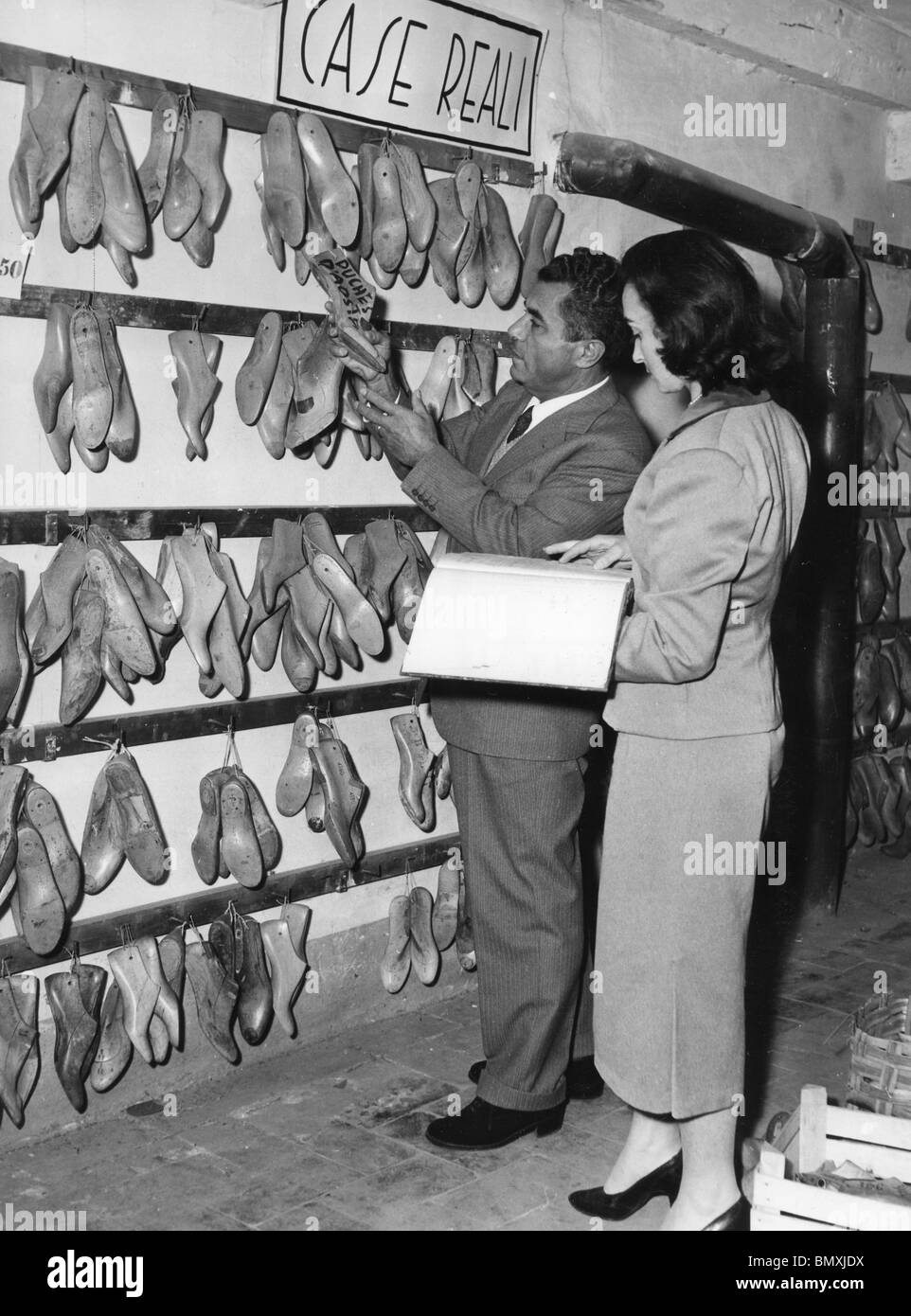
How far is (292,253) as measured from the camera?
302cm

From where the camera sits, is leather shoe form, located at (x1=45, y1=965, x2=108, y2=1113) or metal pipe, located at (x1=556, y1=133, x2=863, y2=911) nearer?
leather shoe form, located at (x1=45, y1=965, x2=108, y2=1113)

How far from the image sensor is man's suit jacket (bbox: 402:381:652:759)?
254 cm

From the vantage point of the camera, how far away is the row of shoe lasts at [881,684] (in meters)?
4.66

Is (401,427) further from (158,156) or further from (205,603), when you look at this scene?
(158,156)

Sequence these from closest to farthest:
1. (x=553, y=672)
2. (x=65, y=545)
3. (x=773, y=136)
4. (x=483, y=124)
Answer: (x=553, y=672) < (x=65, y=545) < (x=483, y=124) < (x=773, y=136)

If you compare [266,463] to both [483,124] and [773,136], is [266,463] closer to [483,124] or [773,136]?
[483,124]

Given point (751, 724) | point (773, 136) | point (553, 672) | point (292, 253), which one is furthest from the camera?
point (773, 136)

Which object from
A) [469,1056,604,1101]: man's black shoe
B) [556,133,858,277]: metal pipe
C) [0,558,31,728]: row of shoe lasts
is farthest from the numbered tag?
[469,1056,604,1101]: man's black shoe

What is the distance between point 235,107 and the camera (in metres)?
2.82

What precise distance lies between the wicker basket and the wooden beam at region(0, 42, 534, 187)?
2043 millimetres

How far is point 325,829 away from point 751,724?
4.16 feet

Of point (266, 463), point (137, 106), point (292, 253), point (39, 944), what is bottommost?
point (39, 944)

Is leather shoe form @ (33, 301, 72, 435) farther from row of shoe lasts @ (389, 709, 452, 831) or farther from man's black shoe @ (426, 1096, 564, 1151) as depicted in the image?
man's black shoe @ (426, 1096, 564, 1151)

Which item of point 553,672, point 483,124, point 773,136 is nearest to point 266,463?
point 483,124
